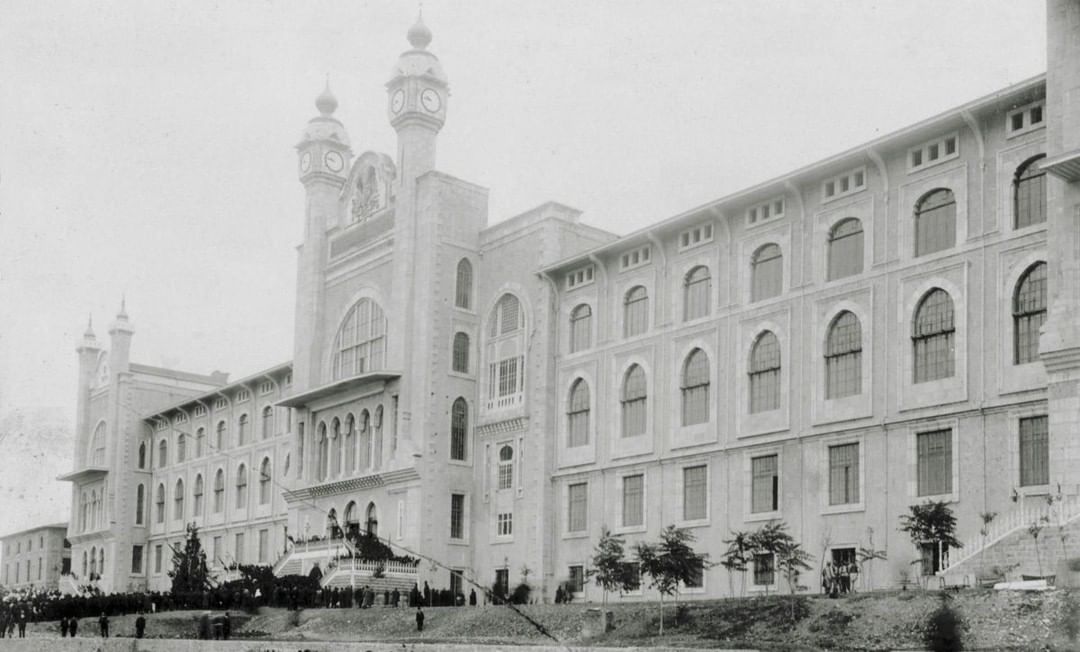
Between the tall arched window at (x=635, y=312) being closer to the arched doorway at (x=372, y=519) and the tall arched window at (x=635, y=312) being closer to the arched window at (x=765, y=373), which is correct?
the arched window at (x=765, y=373)

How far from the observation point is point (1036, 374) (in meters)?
32.6

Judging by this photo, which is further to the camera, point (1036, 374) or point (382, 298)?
point (382, 298)

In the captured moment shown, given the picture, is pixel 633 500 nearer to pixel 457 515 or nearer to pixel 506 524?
pixel 506 524

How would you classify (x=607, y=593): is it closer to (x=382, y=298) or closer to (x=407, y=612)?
(x=407, y=612)

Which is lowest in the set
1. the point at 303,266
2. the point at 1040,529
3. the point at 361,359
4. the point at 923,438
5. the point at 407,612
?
the point at 407,612

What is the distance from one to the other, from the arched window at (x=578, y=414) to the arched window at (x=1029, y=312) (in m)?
17.4

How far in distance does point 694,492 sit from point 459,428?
1252 centimetres

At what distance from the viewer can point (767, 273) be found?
41219 mm

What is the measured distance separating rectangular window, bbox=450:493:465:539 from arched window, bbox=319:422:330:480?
8.25 m

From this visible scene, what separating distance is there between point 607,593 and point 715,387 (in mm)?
7508

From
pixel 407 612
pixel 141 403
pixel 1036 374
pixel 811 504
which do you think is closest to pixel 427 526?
pixel 407 612

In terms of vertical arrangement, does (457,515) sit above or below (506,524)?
above

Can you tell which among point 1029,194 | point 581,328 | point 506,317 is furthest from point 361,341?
point 1029,194

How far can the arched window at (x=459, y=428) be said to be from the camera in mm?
51781
